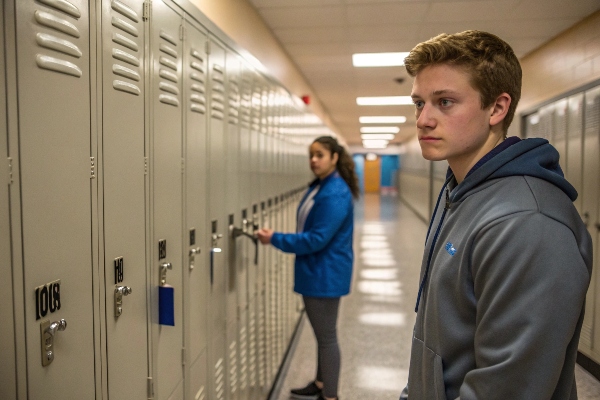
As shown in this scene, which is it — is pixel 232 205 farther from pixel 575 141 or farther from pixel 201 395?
pixel 575 141

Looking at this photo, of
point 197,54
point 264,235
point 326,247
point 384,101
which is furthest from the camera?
point 384,101

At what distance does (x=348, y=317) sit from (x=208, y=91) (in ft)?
10.9

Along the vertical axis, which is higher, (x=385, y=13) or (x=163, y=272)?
(x=385, y=13)

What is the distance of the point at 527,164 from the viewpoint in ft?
3.29

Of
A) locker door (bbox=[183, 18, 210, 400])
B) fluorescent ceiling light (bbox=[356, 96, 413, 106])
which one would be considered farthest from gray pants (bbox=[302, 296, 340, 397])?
fluorescent ceiling light (bbox=[356, 96, 413, 106])

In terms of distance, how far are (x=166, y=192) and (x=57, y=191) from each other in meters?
0.59

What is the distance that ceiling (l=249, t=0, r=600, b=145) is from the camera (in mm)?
3533

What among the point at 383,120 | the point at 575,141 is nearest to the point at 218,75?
the point at 575,141

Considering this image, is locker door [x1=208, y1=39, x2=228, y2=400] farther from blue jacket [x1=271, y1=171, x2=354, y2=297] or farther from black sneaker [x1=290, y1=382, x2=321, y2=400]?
black sneaker [x1=290, y1=382, x2=321, y2=400]

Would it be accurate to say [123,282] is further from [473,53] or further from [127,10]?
[473,53]

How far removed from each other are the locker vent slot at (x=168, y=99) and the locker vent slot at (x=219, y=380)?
114cm

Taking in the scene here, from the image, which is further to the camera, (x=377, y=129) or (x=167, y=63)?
(x=377, y=129)

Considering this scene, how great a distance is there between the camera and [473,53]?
1.06m

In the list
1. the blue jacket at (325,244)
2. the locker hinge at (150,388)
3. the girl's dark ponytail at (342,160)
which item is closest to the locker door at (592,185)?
the girl's dark ponytail at (342,160)
